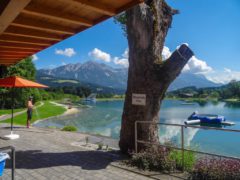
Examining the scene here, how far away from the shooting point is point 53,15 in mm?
3660

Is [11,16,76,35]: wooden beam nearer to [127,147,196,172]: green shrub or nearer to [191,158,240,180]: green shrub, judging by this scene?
[127,147,196,172]: green shrub

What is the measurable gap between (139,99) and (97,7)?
14.1 feet

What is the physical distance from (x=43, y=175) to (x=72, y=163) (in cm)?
114

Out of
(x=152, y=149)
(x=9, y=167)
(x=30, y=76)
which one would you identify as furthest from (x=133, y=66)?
(x=30, y=76)

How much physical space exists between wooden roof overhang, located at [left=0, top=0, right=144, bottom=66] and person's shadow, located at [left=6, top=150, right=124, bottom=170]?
3.23 meters

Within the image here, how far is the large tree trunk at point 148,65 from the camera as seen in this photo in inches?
287

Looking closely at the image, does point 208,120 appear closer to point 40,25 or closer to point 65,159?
point 65,159

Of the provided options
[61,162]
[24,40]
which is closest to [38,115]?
[61,162]

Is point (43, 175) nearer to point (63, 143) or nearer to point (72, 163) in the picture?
point (72, 163)

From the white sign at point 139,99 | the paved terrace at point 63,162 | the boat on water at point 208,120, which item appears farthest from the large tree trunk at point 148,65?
the boat on water at point 208,120

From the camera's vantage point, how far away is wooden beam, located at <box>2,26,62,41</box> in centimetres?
431

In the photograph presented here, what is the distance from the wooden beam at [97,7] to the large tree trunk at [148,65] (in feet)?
12.8

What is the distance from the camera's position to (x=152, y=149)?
6.92 meters

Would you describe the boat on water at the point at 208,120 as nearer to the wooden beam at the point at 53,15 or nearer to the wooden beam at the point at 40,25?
the wooden beam at the point at 40,25
